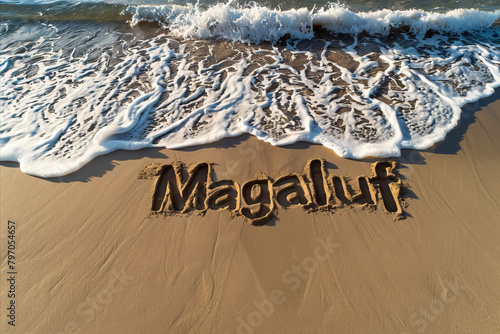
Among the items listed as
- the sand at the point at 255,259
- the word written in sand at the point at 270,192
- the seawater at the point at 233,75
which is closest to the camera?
the sand at the point at 255,259

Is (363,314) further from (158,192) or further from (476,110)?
(476,110)

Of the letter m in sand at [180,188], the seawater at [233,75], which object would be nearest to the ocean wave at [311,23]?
the seawater at [233,75]

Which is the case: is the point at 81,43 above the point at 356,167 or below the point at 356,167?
above

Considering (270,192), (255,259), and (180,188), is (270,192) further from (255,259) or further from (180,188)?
(180,188)

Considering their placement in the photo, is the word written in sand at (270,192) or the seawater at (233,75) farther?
the seawater at (233,75)

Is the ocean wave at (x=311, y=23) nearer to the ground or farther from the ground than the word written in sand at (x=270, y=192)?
farther from the ground

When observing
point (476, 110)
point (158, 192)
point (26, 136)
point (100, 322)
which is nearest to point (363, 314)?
point (100, 322)

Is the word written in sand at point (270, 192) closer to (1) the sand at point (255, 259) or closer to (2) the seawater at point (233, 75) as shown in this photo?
(1) the sand at point (255, 259)

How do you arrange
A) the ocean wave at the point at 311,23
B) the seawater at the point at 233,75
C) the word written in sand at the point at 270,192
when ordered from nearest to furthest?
the word written in sand at the point at 270,192 < the seawater at the point at 233,75 < the ocean wave at the point at 311,23

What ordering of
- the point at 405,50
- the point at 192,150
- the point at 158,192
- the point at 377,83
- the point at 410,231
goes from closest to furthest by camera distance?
the point at 410,231 < the point at 158,192 < the point at 192,150 < the point at 377,83 < the point at 405,50
